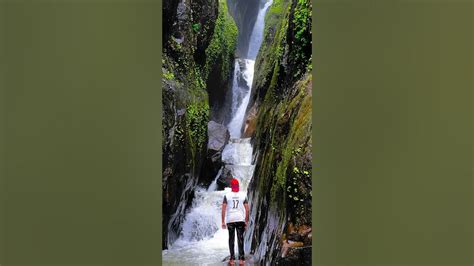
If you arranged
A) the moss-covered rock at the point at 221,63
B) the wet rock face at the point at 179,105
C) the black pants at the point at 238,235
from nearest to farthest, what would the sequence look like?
the wet rock face at the point at 179,105, the black pants at the point at 238,235, the moss-covered rock at the point at 221,63

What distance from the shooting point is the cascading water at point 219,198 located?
3.24m

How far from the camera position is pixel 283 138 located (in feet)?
11.0

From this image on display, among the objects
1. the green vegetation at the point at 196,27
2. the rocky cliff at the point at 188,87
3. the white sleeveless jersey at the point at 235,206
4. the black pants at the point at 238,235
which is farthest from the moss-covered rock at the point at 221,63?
the black pants at the point at 238,235

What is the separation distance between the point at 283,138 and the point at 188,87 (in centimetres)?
90

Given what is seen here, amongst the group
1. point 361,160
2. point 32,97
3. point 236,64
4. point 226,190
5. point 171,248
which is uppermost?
point 236,64

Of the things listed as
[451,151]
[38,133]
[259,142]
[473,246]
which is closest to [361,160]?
[451,151]

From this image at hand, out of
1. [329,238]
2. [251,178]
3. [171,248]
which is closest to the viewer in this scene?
[329,238]

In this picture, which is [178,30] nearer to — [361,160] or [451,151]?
[361,160]

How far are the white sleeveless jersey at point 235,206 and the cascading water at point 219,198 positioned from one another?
0.18 ft

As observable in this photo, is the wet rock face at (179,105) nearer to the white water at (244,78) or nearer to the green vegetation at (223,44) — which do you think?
the green vegetation at (223,44)

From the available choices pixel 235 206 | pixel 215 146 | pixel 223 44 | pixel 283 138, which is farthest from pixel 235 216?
pixel 223 44

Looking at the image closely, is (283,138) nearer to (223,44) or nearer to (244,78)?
(244,78)

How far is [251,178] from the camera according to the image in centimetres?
341

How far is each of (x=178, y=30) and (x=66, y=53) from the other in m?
1.59
